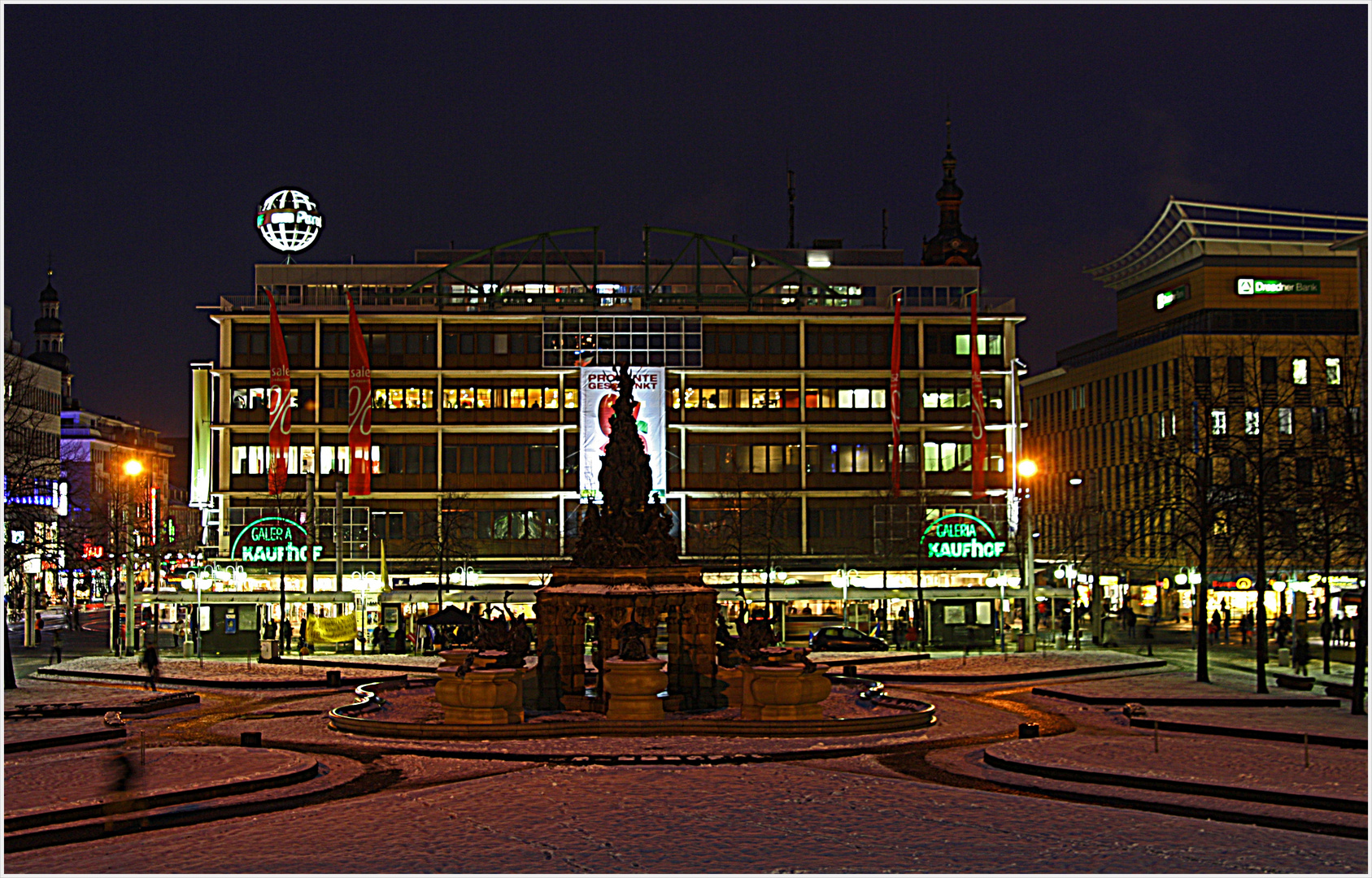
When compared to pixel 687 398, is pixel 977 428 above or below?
below

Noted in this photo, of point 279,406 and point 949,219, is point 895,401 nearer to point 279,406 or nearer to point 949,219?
point 279,406

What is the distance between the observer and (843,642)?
60281 mm

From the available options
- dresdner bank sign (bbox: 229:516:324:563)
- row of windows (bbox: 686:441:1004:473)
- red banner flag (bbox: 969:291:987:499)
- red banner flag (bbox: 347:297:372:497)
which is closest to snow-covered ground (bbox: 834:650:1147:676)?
red banner flag (bbox: 969:291:987:499)

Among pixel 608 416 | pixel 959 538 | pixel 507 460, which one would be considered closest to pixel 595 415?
pixel 608 416

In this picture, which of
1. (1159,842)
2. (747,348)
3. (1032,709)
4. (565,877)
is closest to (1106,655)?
(1032,709)

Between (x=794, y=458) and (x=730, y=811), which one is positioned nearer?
(x=730, y=811)

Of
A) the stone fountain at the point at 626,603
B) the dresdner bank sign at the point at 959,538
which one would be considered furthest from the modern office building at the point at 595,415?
the stone fountain at the point at 626,603

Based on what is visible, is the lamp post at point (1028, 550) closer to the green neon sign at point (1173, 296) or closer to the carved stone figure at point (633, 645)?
the carved stone figure at point (633, 645)

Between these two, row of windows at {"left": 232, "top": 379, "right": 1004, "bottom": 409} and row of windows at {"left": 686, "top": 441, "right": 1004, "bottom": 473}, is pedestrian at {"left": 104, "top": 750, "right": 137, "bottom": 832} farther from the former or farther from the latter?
row of windows at {"left": 686, "top": 441, "right": 1004, "bottom": 473}

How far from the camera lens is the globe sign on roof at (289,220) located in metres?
90.8

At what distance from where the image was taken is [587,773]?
27281mm

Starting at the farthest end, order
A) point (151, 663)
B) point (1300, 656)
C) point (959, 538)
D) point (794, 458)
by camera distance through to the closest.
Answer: point (794, 458), point (959, 538), point (1300, 656), point (151, 663)

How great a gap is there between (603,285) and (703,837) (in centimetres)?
8939

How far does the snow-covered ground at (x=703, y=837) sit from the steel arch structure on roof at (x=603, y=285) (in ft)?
205
